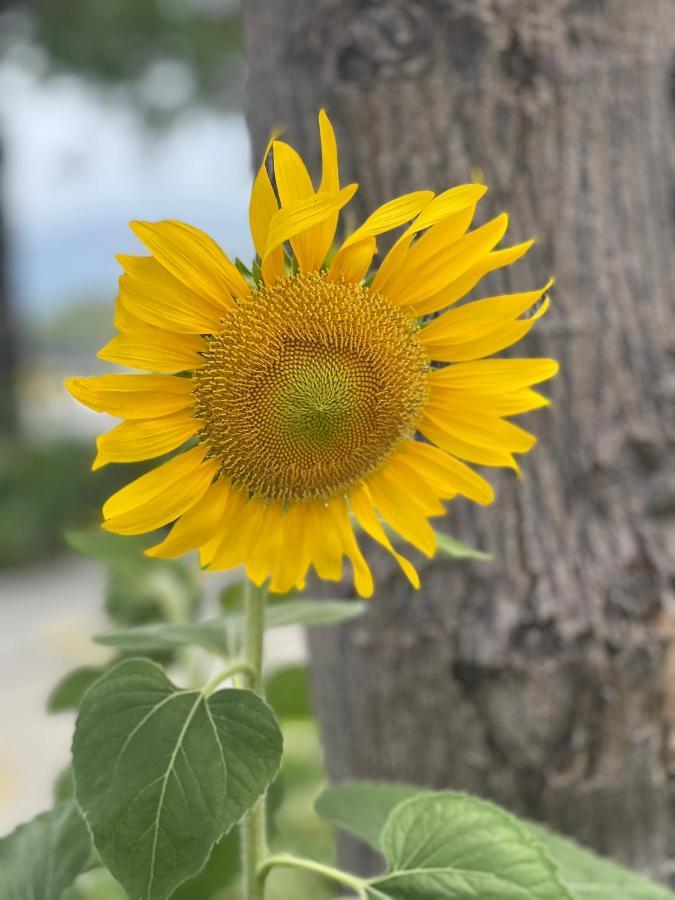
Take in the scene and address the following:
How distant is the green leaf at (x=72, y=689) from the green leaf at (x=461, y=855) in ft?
1.73

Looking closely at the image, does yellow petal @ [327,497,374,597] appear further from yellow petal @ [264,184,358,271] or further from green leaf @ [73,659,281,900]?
yellow petal @ [264,184,358,271]

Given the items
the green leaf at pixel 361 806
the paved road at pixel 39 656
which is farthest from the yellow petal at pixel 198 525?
the paved road at pixel 39 656

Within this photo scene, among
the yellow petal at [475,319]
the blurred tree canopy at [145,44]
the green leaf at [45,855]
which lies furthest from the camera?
the blurred tree canopy at [145,44]

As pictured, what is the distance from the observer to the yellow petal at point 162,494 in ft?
2.21

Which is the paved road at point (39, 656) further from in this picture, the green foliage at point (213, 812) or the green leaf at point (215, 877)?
the green foliage at point (213, 812)

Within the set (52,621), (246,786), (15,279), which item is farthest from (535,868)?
(15,279)

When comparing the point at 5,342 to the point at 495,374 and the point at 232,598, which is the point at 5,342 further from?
the point at 495,374

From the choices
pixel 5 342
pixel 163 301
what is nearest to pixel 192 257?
pixel 163 301

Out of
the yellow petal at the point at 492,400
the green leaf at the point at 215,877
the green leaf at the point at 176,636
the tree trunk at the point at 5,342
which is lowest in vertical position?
the green leaf at the point at 215,877

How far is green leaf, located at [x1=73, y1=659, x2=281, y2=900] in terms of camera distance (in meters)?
0.67

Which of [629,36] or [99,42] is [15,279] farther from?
[629,36]

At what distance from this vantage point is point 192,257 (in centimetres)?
66

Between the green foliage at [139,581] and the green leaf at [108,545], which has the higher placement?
the green leaf at [108,545]

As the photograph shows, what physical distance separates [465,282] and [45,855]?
1.91 feet
